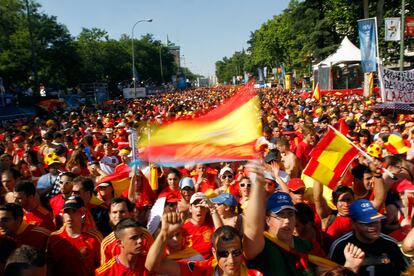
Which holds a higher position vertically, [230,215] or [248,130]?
[248,130]

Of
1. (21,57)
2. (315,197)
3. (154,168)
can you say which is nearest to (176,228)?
(315,197)

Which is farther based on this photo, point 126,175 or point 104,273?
point 126,175

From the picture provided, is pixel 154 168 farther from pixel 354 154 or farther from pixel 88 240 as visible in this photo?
pixel 354 154

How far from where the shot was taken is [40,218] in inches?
202

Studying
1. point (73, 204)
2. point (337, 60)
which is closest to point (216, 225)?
point (73, 204)

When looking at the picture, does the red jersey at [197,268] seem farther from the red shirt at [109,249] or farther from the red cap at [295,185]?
the red cap at [295,185]

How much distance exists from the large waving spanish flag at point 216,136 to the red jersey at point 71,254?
41.8 inches

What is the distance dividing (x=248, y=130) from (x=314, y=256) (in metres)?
1.13

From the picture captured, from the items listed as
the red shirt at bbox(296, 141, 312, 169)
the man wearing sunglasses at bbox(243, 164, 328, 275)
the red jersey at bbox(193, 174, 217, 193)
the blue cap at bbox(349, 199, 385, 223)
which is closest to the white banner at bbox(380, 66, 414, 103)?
the red shirt at bbox(296, 141, 312, 169)

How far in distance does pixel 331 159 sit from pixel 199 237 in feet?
6.32

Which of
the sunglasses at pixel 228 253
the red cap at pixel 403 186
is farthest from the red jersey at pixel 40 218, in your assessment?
the red cap at pixel 403 186

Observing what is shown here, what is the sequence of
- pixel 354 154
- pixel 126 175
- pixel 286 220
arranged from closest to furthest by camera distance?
pixel 286 220 < pixel 354 154 < pixel 126 175

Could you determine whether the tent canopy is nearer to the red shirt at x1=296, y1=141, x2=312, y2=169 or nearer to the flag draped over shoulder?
the red shirt at x1=296, y1=141, x2=312, y2=169

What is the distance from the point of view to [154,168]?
6684mm
